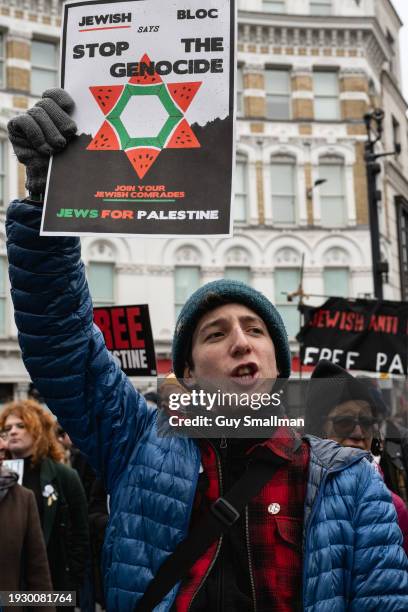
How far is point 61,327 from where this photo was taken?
207 cm

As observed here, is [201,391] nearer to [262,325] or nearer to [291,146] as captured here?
[262,325]

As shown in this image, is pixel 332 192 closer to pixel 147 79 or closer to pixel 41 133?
pixel 147 79

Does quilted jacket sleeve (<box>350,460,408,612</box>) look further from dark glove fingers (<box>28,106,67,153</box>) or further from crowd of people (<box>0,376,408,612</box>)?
dark glove fingers (<box>28,106,67,153</box>)

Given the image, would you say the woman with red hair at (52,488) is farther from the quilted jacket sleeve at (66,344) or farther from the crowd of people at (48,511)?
the quilted jacket sleeve at (66,344)

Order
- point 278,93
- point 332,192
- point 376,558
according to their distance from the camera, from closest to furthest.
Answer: point 376,558 < point 332,192 < point 278,93

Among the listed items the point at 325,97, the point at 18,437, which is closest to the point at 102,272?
the point at 325,97

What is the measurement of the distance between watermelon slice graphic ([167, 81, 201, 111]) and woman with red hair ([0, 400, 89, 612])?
3.86m

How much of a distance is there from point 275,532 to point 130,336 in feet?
12.2

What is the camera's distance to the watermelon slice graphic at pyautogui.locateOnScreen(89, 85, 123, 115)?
6.87ft

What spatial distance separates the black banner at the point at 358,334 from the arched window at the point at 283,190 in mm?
16991

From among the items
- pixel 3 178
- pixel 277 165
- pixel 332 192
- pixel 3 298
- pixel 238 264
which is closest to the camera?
pixel 3 298

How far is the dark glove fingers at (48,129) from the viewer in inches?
77.4

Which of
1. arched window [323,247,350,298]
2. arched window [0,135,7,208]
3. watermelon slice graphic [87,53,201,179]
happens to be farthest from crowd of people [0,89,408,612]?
arched window [323,247,350,298]

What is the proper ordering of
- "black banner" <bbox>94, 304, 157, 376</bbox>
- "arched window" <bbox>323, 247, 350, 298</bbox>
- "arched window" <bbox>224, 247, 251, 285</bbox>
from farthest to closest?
1. "arched window" <bbox>323, 247, 350, 298</bbox>
2. "arched window" <bbox>224, 247, 251, 285</bbox>
3. "black banner" <bbox>94, 304, 157, 376</bbox>
